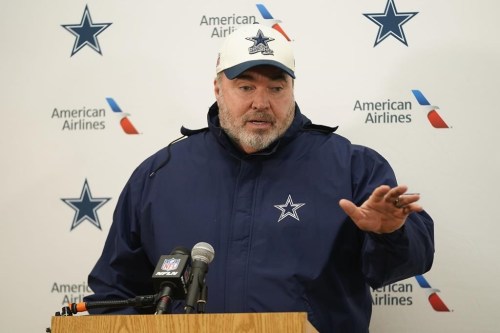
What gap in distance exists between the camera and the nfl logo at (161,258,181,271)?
6.35ft

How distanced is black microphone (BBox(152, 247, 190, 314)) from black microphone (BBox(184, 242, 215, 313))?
0.07 feet

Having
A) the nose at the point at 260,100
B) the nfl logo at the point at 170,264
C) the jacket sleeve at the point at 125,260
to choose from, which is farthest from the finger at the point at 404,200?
the jacket sleeve at the point at 125,260

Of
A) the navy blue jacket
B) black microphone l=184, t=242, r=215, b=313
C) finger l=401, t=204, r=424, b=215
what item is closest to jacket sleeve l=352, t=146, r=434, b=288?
the navy blue jacket

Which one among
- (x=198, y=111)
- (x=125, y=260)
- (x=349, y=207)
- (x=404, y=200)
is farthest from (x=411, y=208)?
(x=198, y=111)

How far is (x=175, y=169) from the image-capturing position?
2.89 metres

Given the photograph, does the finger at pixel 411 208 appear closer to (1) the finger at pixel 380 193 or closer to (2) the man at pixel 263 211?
(1) the finger at pixel 380 193

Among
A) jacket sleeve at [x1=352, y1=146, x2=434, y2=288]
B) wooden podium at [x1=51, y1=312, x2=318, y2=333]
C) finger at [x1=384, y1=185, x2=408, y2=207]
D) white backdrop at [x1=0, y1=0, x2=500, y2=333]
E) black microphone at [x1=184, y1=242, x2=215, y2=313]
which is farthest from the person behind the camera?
white backdrop at [x1=0, y1=0, x2=500, y2=333]

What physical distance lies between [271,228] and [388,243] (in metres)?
0.43

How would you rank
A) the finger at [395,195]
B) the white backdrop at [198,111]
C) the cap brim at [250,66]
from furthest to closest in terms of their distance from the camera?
the white backdrop at [198,111] < the cap brim at [250,66] < the finger at [395,195]

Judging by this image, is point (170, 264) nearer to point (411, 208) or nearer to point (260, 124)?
point (411, 208)

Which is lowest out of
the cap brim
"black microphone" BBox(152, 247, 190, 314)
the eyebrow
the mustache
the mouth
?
"black microphone" BBox(152, 247, 190, 314)

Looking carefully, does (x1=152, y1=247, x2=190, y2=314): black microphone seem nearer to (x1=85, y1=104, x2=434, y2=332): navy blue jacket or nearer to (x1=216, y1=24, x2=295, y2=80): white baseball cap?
(x1=85, y1=104, x2=434, y2=332): navy blue jacket

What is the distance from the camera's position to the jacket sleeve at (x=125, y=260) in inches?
110

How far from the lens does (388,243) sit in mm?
2391
